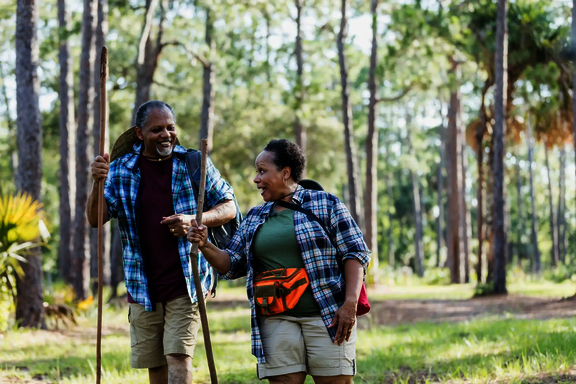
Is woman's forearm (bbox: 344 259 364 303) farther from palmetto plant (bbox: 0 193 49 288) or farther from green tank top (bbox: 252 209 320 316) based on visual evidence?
palmetto plant (bbox: 0 193 49 288)

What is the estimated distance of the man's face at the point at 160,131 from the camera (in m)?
4.79

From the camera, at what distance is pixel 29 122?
12.0m

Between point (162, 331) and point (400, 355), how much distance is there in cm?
454

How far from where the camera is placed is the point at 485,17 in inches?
827

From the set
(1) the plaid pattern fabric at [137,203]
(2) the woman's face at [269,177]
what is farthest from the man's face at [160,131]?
(2) the woman's face at [269,177]

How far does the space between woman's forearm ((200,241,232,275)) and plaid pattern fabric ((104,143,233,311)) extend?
1.11 ft

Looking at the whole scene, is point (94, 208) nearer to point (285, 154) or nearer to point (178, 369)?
point (178, 369)

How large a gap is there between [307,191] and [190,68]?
2607 centimetres

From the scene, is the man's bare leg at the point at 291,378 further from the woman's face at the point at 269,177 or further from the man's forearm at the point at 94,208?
the man's forearm at the point at 94,208

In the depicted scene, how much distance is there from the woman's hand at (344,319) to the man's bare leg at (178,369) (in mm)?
1152

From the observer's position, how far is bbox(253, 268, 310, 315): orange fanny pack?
13.7 feet

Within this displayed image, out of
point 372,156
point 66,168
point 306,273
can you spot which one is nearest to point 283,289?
point 306,273

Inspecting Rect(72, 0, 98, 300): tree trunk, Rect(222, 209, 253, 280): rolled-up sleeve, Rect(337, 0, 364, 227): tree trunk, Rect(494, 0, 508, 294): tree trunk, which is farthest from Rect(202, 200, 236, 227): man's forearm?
Rect(337, 0, 364, 227): tree trunk

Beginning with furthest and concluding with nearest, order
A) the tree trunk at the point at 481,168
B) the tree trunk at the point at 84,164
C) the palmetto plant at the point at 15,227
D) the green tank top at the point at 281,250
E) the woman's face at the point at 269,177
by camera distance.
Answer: the tree trunk at the point at 481,168 → the tree trunk at the point at 84,164 → the palmetto plant at the point at 15,227 → the woman's face at the point at 269,177 → the green tank top at the point at 281,250
